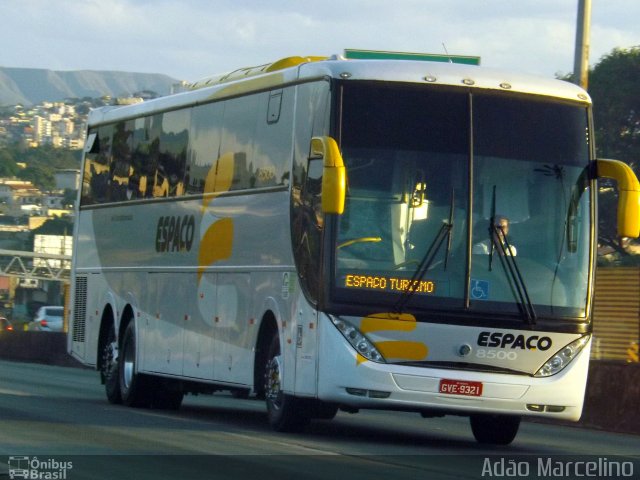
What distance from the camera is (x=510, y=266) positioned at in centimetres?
1469

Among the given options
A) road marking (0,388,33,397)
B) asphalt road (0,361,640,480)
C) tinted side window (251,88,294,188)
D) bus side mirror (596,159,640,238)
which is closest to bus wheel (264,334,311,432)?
asphalt road (0,361,640,480)

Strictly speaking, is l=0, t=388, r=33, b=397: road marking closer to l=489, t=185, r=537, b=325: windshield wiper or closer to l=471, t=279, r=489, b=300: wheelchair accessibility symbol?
l=471, t=279, r=489, b=300: wheelchair accessibility symbol

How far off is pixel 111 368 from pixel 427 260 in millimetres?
8401

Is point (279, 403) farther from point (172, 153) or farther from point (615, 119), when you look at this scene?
point (615, 119)

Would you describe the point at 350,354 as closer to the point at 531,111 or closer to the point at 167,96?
the point at 531,111

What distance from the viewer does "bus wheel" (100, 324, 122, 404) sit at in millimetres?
21344

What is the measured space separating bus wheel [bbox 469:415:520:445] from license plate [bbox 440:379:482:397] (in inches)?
67.9

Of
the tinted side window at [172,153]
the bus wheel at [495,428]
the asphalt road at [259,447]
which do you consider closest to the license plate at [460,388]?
the asphalt road at [259,447]

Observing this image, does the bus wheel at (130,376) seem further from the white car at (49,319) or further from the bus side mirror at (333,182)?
the white car at (49,319)

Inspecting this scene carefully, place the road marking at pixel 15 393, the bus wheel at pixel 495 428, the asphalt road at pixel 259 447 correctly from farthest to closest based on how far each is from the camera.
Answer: the road marking at pixel 15 393 < the bus wheel at pixel 495 428 < the asphalt road at pixel 259 447

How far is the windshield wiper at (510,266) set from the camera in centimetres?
1469

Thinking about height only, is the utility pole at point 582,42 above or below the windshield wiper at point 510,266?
above

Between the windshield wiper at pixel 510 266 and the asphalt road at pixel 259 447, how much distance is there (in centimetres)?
140

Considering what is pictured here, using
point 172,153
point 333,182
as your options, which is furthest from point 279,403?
point 172,153
